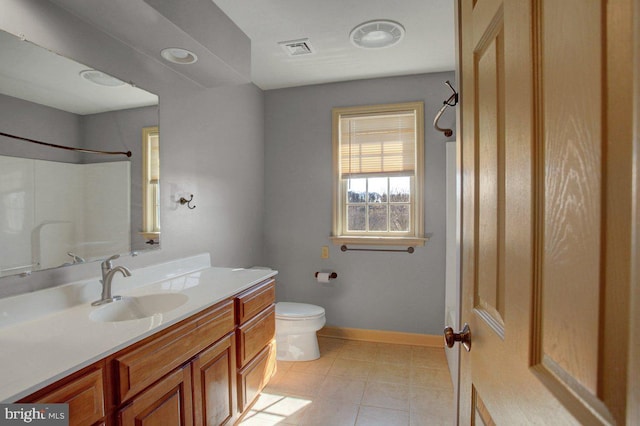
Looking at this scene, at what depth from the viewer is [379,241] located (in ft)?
9.82

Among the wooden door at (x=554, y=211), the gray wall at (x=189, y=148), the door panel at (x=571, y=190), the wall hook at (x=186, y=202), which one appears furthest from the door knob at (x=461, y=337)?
the wall hook at (x=186, y=202)

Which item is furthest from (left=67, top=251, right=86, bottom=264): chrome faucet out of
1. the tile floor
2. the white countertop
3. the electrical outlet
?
the electrical outlet

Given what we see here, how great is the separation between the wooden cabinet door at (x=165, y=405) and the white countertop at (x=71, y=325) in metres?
0.23

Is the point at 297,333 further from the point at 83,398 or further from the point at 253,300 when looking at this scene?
the point at 83,398

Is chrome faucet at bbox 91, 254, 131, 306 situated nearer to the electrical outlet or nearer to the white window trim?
the white window trim

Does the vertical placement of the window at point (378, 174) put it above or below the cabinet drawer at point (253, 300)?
above

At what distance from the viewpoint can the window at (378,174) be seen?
2982 mm

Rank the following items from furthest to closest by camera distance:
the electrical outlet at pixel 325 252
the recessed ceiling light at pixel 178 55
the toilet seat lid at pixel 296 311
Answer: the electrical outlet at pixel 325 252 → the toilet seat lid at pixel 296 311 → the recessed ceiling light at pixel 178 55

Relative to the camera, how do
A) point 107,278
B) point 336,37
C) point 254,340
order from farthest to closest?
1. point 336,37
2. point 254,340
3. point 107,278

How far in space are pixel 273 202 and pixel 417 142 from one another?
1556 mm

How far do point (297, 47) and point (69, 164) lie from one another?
1730 millimetres

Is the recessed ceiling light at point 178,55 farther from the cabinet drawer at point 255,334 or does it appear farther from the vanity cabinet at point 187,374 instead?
the cabinet drawer at point 255,334

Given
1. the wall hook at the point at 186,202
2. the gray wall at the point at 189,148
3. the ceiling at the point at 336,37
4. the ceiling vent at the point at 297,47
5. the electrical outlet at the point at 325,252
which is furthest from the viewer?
the electrical outlet at the point at 325,252

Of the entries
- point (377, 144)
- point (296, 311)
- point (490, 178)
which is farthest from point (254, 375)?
point (377, 144)
